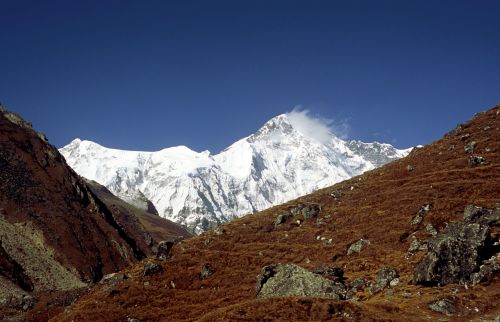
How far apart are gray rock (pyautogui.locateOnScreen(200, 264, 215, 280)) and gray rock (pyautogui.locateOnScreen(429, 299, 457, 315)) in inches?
1201

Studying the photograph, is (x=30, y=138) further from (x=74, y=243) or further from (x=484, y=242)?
(x=484, y=242)

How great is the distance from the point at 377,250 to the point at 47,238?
4201 inches

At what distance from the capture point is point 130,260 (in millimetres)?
163125

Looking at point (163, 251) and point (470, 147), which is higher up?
point (470, 147)

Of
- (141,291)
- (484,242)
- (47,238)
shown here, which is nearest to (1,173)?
(47,238)

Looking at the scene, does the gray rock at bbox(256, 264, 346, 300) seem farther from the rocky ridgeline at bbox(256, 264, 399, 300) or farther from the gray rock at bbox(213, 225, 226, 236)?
the gray rock at bbox(213, 225, 226, 236)

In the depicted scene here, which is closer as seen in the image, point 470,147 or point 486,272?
point 486,272

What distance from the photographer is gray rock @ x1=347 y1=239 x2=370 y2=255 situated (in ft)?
204

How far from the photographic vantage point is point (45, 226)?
5610 inches

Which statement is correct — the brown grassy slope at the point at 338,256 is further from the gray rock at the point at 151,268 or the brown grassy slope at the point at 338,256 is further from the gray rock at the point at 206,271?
the gray rock at the point at 151,268

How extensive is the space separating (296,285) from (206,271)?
19.4 metres

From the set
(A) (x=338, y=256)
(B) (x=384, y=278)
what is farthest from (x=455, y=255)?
(A) (x=338, y=256)

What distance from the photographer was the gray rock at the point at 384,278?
47688mm

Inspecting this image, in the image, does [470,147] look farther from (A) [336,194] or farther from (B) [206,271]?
(B) [206,271]
